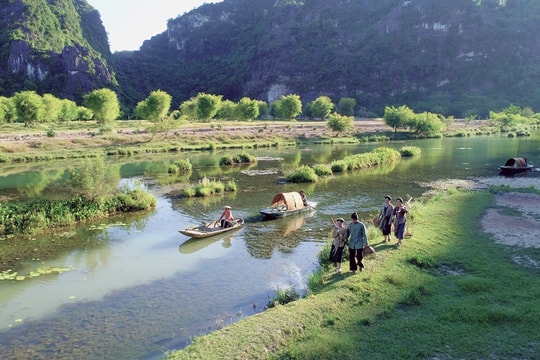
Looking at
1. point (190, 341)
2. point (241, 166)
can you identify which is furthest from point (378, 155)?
point (190, 341)

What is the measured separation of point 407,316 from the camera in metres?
12.4

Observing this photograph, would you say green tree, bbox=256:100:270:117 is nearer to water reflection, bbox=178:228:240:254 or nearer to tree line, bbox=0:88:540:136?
tree line, bbox=0:88:540:136

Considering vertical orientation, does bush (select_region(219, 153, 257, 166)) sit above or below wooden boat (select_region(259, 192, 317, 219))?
above

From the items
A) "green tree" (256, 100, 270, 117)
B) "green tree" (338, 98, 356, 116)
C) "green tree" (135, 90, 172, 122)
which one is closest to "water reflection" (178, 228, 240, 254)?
"green tree" (135, 90, 172, 122)

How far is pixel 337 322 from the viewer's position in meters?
12.2

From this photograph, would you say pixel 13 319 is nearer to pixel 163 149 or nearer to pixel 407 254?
pixel 407 254

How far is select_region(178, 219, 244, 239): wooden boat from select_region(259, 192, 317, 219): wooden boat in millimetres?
2923

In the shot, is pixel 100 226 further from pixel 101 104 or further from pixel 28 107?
pixel 101 104

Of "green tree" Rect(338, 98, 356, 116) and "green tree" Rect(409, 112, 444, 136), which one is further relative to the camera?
"green tree" Rect(338, 98, 356, 116)

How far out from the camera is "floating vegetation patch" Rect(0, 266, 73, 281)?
18253 mm

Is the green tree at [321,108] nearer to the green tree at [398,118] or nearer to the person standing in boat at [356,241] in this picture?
the green tree at [398,118]

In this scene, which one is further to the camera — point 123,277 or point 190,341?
point 123,277

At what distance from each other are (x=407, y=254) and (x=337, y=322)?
21.7 feet

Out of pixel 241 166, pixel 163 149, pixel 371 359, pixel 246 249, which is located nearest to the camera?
pixel 371 359
